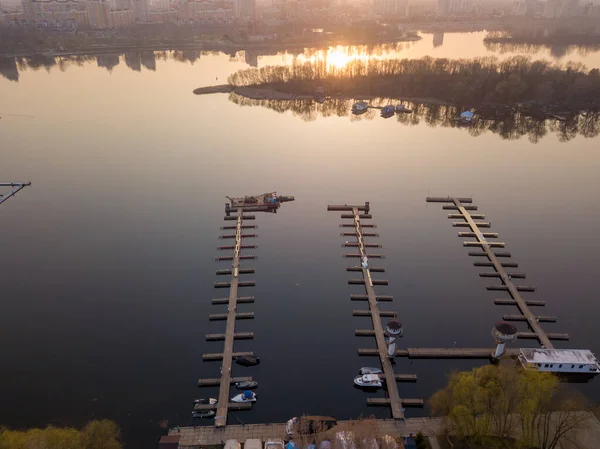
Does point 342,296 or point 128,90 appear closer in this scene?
→ point 342,296

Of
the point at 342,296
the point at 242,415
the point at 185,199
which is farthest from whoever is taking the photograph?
the point at 185,199

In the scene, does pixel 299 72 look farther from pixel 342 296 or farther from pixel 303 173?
pixel 342 296

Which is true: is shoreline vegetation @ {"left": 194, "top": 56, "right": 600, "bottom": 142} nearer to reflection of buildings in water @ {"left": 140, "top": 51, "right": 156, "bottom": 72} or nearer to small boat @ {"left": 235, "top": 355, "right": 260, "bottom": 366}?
reflection of buildings in water @ {"left": 140, "top": 51, "right": 156, "bottom": 72}

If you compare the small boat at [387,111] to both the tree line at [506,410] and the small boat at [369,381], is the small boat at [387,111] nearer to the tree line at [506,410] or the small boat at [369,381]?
the small boat at [369,381]

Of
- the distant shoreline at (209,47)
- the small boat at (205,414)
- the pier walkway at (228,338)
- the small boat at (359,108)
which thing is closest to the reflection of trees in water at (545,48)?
the distant shoreline at (209,47)

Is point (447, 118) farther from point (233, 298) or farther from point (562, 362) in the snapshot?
point (233, 298)

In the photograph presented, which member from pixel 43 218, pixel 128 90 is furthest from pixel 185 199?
pixel 128 90

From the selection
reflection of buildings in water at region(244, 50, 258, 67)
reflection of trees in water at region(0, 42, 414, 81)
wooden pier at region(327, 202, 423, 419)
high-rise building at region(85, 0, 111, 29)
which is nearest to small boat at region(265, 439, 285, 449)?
wooden pier at region(327, 202, 423, 419)
